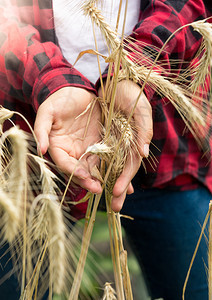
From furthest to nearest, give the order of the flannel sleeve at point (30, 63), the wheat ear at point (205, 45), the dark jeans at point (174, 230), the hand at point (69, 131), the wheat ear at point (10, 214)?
the dark jeans at point (174, 230)
the flannel sleeve at point (30, 63)
the hand at point (69, 131)
the wheat ear at point (205, 45)
the wheat ear at point (10, 214)

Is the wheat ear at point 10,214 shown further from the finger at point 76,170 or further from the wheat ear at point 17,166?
the finger at point 76,170

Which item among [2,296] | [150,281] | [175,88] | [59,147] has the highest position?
[175,88]

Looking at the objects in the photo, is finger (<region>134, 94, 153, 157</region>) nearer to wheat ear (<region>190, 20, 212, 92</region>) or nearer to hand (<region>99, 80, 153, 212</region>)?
hand (<region>99, 80, 153, 212</region>)

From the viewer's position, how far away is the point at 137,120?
0.54 meters

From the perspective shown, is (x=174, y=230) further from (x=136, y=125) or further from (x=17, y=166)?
(x=17, y=166)

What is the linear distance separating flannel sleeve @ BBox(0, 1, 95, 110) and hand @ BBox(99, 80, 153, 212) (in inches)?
3.7

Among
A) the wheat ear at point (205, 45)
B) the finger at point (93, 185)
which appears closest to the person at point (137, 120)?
the finger at point (93, 185)

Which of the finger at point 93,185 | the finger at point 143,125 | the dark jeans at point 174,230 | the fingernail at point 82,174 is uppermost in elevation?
the finger at point 143,125

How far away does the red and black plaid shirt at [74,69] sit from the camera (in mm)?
641

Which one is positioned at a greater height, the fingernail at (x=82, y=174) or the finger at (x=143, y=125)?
the finger at (x=143, y=125)

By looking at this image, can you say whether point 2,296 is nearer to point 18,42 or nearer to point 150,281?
point 150,281

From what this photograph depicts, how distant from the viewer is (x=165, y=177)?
79 cm

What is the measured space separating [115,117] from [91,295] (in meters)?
0.29

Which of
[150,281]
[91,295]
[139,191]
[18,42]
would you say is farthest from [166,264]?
[18,42]
